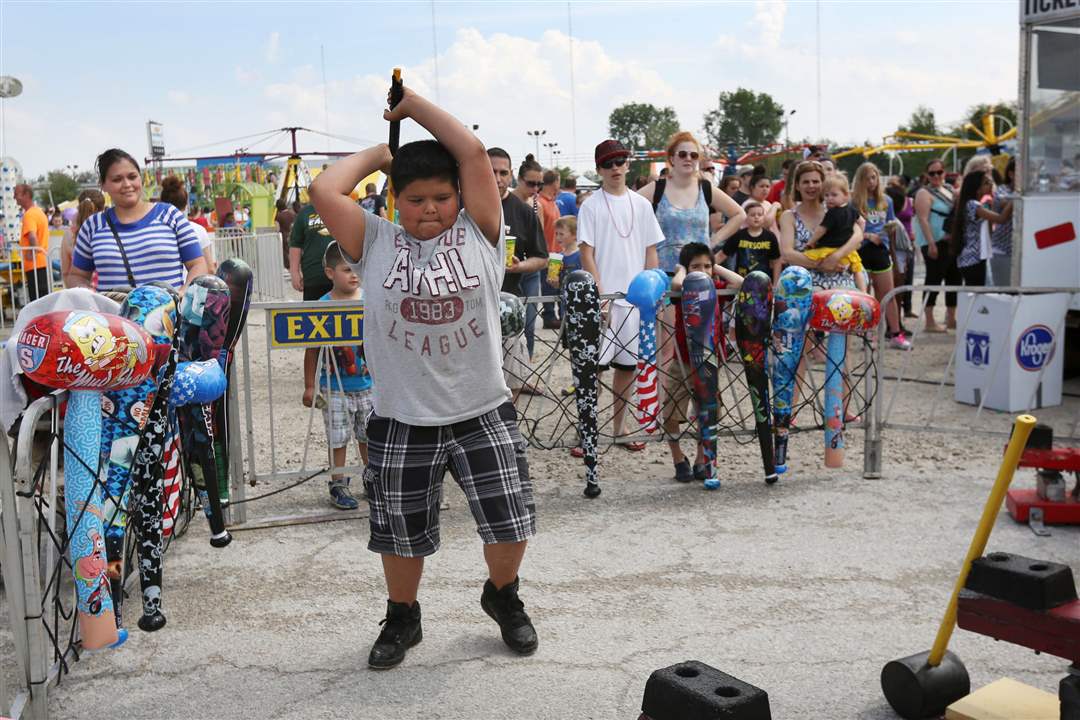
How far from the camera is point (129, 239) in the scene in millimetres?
5312

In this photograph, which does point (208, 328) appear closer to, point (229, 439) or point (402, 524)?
point (229, 439)

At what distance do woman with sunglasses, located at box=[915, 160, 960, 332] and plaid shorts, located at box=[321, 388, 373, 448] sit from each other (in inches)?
288

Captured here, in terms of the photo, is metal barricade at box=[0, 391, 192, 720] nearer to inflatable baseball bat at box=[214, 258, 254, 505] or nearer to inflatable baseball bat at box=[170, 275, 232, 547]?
inflatable baseball bat at box=[170, 275, 232, 547]

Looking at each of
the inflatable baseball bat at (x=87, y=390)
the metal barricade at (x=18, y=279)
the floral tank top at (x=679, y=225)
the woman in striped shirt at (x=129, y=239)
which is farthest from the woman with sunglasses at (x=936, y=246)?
the metal barricade at (x=18, y=279)

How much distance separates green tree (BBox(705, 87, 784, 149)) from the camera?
91.4 meters

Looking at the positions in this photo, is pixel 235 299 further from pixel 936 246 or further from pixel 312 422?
pixel 936 246

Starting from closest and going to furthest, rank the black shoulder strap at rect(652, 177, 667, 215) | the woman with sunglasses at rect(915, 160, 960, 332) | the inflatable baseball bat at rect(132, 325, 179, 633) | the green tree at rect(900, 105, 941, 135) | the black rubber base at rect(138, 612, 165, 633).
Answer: the inflatable baseball bat at rect(132, 325, 179, 633)
the black rubber base at rect(138, 612, 165, 633)
the black shoulder strap at rect(652, 177, 667, 215)
the woman with sunglasses at rect(915, 160, 960, 332)
the green tree at rect(900, 105, 941, 135)

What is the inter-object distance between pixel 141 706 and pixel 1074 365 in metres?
8.14

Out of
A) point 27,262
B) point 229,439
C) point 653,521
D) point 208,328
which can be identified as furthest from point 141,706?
point 27,262

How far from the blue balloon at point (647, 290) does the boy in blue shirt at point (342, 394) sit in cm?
149

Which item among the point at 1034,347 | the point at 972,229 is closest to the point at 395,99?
the point at 1034,347

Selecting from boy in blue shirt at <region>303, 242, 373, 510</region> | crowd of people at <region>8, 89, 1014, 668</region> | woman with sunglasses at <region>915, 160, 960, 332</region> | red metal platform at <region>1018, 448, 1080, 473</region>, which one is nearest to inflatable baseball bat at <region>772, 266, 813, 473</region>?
crowd of people at <region>8, 89, 1014, 668</region>

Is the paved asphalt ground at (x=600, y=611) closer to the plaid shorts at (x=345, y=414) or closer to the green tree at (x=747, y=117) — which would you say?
the plaid shorts at (x=345, y=414)

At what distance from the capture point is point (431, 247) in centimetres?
349
